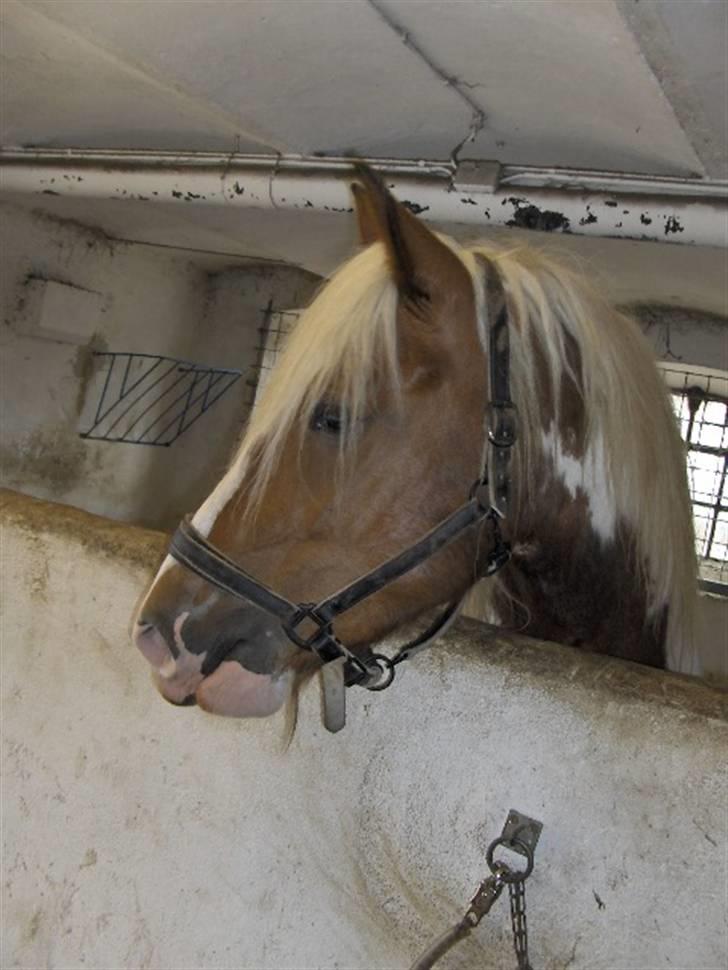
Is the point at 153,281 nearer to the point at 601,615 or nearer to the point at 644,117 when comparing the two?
the point at 644,117

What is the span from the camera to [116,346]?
3.39 meters

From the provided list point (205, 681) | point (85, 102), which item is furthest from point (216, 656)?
point (85, 102)

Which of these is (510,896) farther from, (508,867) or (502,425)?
(502,425)

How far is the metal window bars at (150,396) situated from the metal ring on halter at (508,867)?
2588mm

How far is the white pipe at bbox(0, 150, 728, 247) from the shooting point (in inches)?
65.0

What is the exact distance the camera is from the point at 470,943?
94 centimetres

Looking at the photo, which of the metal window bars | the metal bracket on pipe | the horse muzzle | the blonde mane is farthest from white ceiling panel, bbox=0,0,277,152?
the horse muzzle

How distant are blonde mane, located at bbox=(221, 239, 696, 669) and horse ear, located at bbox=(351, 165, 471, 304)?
33 mm

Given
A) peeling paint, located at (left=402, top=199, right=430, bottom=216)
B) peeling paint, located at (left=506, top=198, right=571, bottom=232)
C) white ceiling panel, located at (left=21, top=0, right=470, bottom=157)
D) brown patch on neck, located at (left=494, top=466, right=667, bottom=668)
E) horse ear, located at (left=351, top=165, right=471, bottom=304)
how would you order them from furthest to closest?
peeling paint, located at (left=402, top=199, right=430, bottom=216) < peeling paint, located at (left=506, top=198, right=571, bottom=232) < white ceiling panel, located at (left=21, top=0, right=470, bottom=157) < brown patch on neck, located at (left=494, top=466, right=667, bottom=668) < horse ear, located at (left=351, top=165, right=471, bottom=304)

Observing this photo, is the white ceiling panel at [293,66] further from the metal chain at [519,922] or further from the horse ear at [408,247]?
the metal chain at [519,922]

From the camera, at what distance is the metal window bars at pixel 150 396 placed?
3385 millimetres

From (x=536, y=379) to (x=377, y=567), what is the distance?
1.00 feet

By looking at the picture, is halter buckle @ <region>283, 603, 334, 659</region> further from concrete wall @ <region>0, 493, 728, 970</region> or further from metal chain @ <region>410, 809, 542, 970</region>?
metal chain @ <region>410, 809, 542, 970</region>

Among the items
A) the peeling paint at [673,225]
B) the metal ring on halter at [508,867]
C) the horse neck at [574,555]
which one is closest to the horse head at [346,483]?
the horse neck at [574,555]
